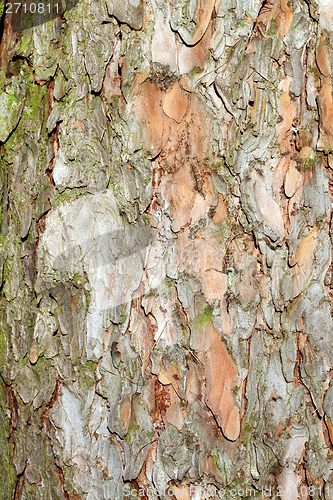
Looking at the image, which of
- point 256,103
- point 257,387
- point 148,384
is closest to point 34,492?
point 148,384

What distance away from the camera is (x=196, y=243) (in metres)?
1.05

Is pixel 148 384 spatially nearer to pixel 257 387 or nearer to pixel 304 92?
pixel 257 387

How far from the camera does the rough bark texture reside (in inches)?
41.1

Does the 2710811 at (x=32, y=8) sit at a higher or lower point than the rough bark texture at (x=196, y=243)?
higher

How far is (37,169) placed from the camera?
1.10 meters

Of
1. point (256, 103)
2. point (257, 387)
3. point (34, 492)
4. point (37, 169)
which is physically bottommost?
point (34, 492)

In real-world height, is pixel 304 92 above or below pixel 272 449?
above

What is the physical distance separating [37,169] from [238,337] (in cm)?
67

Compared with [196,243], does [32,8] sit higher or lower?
higher

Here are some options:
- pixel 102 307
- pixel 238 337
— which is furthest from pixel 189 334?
pixel 102 307

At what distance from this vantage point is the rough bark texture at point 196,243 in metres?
1.04

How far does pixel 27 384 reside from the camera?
1118mm

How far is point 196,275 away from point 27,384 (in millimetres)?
535

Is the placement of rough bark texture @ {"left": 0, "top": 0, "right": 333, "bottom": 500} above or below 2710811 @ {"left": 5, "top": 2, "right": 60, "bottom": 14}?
below
